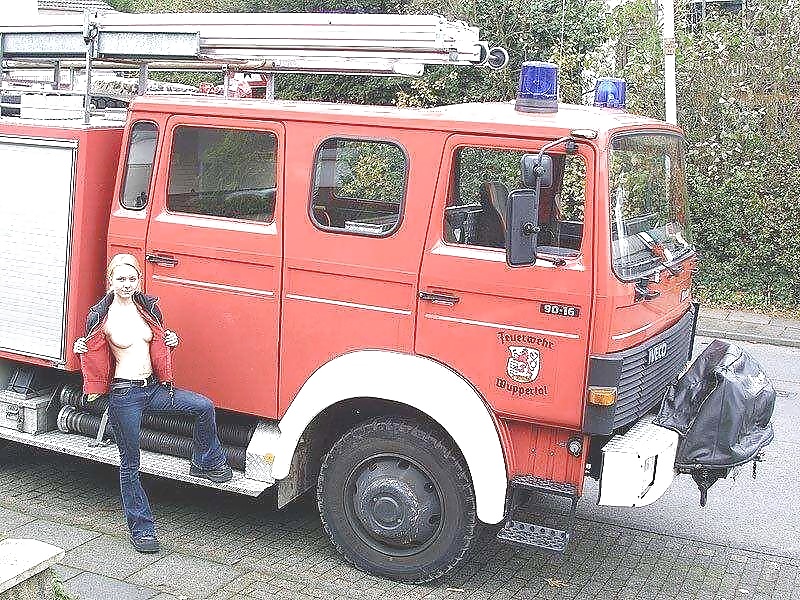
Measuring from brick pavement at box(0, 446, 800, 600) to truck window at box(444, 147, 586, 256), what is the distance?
1.94 m

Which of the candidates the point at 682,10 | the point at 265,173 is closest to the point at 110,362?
the point at 265,173

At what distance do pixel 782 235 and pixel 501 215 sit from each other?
981 cm

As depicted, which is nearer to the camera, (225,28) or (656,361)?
(656,361)

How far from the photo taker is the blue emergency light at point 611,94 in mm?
6512

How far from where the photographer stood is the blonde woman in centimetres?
605

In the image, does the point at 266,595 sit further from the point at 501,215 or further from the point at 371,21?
the point at 371,21

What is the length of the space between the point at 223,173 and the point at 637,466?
2.92 meters

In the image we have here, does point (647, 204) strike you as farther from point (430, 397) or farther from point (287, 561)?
point (287, 561)

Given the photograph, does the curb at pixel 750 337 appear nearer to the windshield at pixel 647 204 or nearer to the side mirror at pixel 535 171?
the windshield at pixel 647 204

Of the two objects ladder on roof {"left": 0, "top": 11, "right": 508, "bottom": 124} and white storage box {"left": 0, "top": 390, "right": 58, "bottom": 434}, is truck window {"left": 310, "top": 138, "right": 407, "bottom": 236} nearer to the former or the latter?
ladder on roof {"left": 0, "top": 11, "right": 508, "bottom": 124}

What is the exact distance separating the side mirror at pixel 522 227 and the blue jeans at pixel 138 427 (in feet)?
6.85

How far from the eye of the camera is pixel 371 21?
6219mm

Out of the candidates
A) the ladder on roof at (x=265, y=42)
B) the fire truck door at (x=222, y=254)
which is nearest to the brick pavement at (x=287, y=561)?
the fire truck door at (x=222, y=254)

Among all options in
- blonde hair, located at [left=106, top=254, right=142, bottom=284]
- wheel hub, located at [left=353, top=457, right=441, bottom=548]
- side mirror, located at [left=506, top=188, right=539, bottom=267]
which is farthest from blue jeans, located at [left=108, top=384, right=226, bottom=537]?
side mirror, located at [left=506, top=188, right=539, bottom=267]
